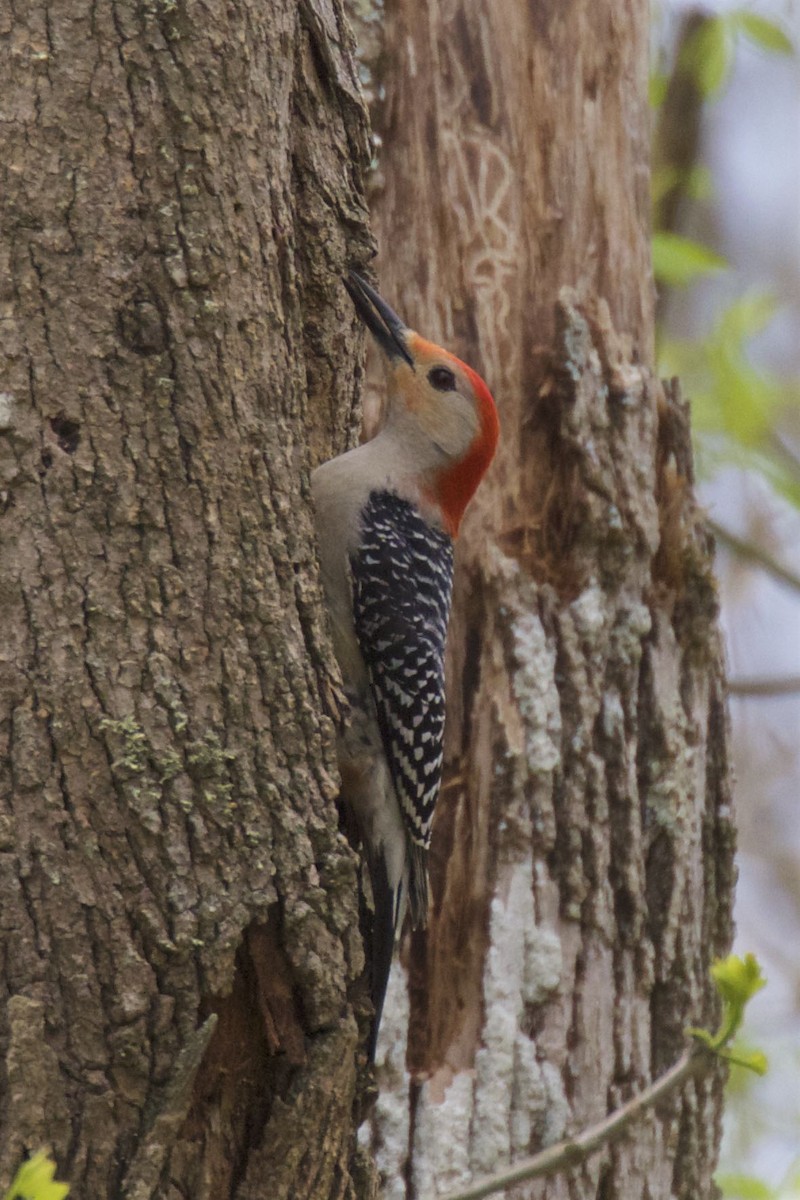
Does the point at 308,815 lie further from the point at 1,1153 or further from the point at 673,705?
the point at 673,705

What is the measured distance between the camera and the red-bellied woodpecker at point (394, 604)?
142 inches

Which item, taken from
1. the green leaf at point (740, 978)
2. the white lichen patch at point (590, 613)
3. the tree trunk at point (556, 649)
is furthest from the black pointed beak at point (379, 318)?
the green leaf at point (740, 978)

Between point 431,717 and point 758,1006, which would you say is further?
point 758,1006

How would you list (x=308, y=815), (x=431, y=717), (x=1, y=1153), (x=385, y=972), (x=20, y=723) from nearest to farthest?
(x=1, y=1153)
(x=20, y=723)
(x=308, y=815)
(x=385, y=972)
(x=431, y=717)

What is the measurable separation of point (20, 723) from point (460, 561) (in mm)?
2049

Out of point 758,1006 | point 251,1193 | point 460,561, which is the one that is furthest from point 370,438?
point 758,1006

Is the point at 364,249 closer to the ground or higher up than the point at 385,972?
higher up

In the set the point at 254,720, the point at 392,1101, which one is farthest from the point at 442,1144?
the point at 254,720

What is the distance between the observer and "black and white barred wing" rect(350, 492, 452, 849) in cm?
362

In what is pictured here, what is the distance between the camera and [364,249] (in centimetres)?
371

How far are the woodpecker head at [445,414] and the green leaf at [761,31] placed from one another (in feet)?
5.98

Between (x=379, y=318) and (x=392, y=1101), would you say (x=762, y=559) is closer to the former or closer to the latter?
(x=379, y=318)

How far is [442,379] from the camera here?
13.8ft

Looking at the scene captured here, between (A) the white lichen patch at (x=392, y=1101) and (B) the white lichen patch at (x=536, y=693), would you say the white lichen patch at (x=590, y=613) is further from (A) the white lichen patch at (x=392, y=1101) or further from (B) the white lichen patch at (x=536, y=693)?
(A) the white lichen patch at (x=392, y=1101)
